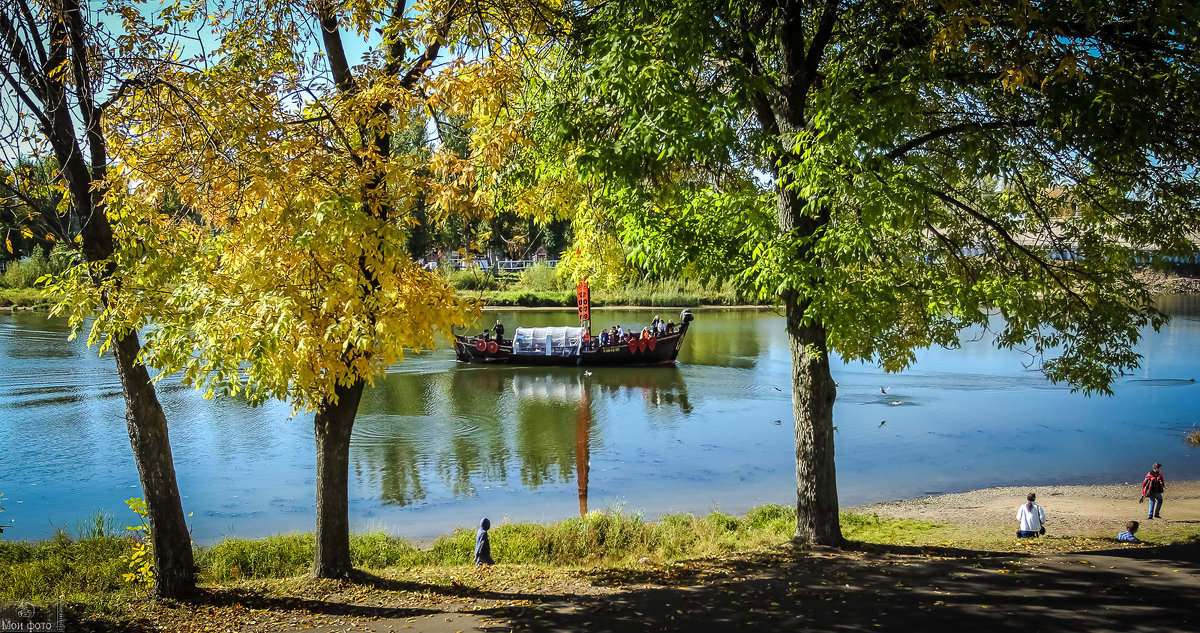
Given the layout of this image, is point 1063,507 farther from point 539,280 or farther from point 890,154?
point 539,280

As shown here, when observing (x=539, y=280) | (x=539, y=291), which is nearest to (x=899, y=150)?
(x=539, y=291)

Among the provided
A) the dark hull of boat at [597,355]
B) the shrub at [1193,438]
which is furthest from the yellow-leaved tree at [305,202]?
the dark hull of boat at [597,355]

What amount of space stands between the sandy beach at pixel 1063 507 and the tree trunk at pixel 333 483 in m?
10.3

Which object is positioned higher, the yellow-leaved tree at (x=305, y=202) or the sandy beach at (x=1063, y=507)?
the yellow-leaved tree at (x=305, y=202)

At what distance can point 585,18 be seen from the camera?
9445 mm

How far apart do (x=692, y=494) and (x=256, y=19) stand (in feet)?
40.4

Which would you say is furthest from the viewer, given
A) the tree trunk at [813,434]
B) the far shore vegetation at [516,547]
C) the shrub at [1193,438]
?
the shrub at [1193,438]

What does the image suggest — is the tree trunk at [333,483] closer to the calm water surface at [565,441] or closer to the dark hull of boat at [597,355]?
the calm water surface at [565,441]

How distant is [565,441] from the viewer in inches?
857

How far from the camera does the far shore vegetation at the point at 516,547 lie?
9766mm

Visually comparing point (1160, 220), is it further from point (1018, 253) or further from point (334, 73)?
point (334, 73)

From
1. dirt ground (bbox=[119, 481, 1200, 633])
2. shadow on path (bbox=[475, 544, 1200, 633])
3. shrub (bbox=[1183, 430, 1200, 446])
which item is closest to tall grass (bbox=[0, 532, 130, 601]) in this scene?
dirt ground (bbox=[119, 481, 1200, 633])

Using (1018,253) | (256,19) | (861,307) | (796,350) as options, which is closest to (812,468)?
(796,350)

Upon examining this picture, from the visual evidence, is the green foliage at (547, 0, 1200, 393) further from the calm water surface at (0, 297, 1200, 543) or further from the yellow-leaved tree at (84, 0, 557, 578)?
the calm water surface at (0, 297, 1200, 543)
